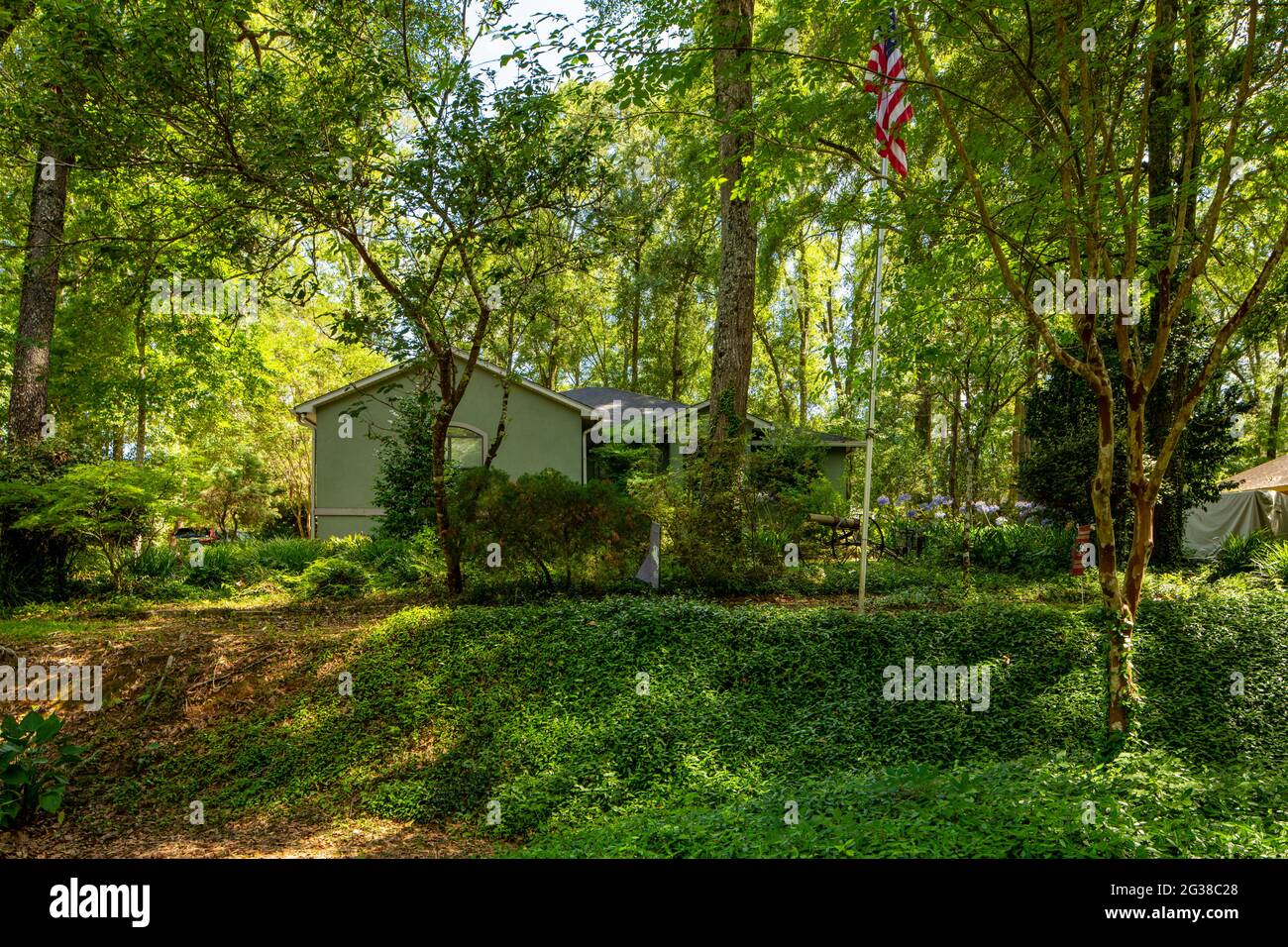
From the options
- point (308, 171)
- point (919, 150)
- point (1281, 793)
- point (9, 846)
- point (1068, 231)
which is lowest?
point (9, 846)

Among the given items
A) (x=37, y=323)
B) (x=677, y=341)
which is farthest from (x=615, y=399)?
(x=37, y=323)

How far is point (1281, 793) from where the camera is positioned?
484cm

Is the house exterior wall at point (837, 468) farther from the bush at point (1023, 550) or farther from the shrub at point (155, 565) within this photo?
the shrub at point (155, 565)

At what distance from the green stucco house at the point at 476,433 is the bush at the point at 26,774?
11.6 meters

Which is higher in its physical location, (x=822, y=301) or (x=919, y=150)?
(x=822, y=301)

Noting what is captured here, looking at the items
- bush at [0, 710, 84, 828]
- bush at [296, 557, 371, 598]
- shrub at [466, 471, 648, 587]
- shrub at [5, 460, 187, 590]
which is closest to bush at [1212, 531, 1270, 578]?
shrub at [466, 471, 648, 587]

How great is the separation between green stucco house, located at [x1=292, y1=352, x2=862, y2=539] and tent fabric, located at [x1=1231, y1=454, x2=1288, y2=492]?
37.6ft

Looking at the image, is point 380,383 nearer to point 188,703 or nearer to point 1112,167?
point 188,703

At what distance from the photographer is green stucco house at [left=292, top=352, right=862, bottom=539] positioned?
17562 millimetres

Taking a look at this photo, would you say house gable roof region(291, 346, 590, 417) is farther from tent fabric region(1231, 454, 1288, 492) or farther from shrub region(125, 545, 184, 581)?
tent fabric region(1231, 454, 1288, 492)

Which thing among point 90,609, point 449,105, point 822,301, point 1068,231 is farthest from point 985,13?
point 822,301

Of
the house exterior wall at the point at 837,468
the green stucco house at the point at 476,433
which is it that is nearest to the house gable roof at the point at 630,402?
the house exterior wall at the point at 837,468
